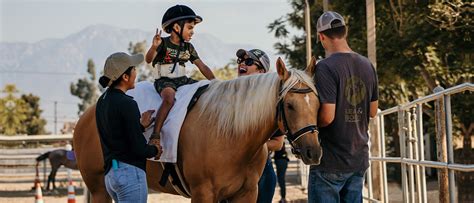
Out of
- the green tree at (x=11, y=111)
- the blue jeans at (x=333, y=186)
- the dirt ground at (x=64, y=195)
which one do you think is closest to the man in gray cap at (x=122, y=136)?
the blue jeans at (x=333, y=186)

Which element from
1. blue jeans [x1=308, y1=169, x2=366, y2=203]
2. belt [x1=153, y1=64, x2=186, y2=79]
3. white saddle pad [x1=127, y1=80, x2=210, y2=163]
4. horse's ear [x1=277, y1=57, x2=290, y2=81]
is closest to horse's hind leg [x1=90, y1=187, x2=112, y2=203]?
white saddle pad [x1=127, y1=80, x2=210, y2=163]

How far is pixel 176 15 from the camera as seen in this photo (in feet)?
25.1

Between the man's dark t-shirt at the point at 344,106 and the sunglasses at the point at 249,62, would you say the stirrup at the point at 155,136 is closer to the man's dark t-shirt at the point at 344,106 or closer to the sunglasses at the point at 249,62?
the sunglasses at the point at 249,62

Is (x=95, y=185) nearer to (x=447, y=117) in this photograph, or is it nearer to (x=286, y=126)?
(x=286, y=126)

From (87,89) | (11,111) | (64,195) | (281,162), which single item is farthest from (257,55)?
(87,89)

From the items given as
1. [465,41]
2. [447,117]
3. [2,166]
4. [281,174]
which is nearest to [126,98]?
[447,117]

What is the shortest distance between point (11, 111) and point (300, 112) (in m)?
86.2

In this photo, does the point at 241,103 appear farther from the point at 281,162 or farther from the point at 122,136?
the point at 281,162

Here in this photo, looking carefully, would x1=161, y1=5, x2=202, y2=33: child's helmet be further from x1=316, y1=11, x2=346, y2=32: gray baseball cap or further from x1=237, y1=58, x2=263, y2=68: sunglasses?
x1=316, y1=11, x2=346, y2=32: gray baseball cap

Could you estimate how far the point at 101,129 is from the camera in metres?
6.12

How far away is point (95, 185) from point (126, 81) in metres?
2.63

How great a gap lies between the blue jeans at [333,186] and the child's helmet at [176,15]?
2.41 meters

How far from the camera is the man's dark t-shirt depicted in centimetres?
566

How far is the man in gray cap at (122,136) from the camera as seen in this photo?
5930 millimetres
